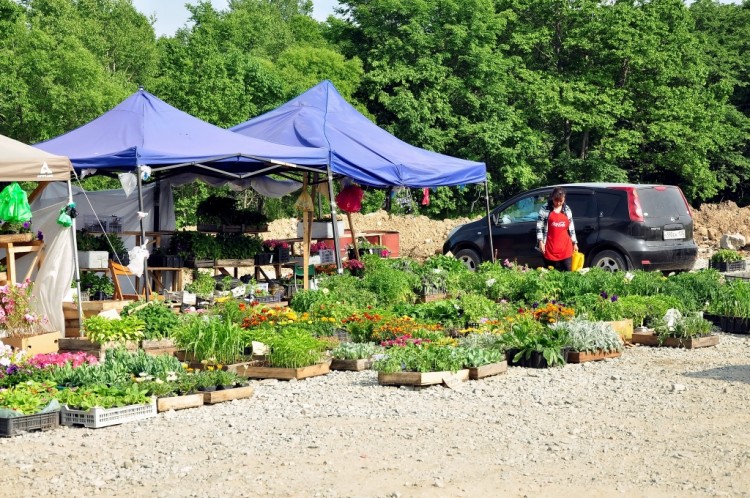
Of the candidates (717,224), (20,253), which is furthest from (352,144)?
(717,224)

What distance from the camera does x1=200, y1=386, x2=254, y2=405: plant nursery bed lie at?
Answer: 375 inches

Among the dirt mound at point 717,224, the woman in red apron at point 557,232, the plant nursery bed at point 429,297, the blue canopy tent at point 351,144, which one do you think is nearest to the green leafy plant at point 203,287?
the blue canopy tent at point 351,144

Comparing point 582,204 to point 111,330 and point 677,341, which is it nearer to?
point 677,341

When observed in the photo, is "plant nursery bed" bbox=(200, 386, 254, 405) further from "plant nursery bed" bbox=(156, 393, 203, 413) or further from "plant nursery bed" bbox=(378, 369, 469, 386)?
"plant nursery bed" bbox=(378, 369, 469, 386)

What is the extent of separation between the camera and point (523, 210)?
2123cm

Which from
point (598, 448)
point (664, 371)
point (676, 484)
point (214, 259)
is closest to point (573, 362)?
point (664, 371)

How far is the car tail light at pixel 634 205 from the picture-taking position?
1944 cm

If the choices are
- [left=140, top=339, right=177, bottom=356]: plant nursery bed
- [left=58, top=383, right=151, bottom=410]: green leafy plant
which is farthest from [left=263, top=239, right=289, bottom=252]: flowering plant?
[left=58, top=383, right=151, bottom=410]: green leafy plant

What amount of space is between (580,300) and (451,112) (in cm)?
3162

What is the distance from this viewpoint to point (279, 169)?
18656 mm

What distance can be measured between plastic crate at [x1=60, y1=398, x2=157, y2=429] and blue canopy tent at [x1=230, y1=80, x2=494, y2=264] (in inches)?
346

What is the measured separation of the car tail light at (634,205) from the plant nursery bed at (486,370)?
31.0 ft

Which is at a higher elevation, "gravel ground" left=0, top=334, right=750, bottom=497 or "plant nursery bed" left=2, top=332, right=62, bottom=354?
"plant nursery bed" left=2, top=332, right=62, bottom=354

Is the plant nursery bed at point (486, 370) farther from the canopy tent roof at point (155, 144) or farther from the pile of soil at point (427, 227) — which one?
the pile of soil at point (427, 227)
